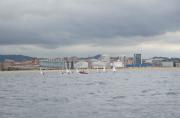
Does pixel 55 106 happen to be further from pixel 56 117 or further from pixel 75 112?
pixel 56 117

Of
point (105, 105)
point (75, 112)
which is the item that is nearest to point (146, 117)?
point (75, 112)

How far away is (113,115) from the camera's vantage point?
41375 mm

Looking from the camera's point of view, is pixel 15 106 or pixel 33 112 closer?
pixel 33 112

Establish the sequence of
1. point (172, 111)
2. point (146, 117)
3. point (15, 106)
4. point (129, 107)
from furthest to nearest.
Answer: point (15, 106), point (129, 107), point (172, 111), point (146, 117)

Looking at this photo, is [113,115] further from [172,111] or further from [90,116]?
[172,111]

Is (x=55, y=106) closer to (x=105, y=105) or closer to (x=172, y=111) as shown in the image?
(x=105, y=105)

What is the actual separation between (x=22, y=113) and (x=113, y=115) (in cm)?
922

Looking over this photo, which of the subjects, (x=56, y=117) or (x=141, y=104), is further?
(x=141, y=104)

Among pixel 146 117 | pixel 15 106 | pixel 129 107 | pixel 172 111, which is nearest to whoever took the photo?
pixel 146 117

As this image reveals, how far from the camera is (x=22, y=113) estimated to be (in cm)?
4397

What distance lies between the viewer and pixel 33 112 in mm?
44375

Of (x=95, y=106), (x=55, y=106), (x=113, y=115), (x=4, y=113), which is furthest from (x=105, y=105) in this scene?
(x=4, y=113)

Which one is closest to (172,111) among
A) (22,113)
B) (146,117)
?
(146,117)

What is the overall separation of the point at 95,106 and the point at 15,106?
9.31m
